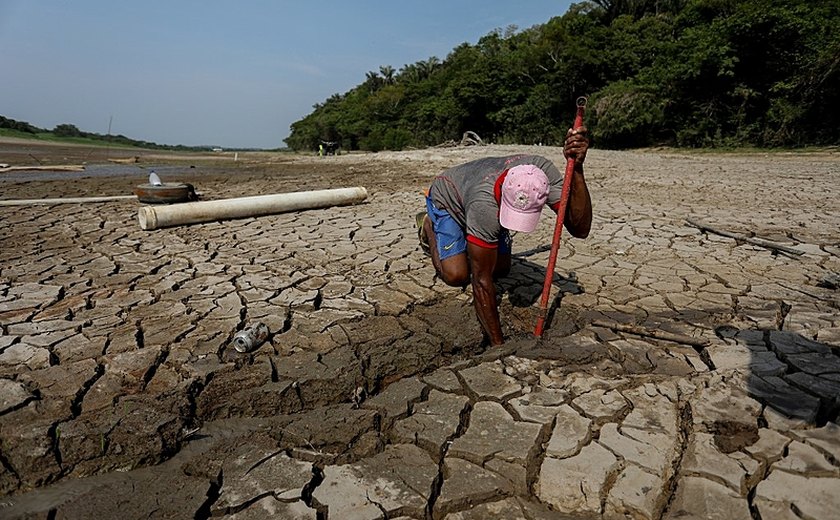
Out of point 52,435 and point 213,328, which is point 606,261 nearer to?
point 213,328

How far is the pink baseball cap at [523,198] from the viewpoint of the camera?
2.27m

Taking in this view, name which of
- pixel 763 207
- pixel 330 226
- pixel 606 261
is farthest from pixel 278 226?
pixel 763 207

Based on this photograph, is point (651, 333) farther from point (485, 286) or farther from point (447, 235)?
point (447, 235)

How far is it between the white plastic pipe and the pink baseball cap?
372 cm

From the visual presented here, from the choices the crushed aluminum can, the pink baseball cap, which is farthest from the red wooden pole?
the crushed aluminum can

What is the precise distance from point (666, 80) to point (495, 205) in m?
19.1

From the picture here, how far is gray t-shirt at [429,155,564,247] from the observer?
2389 mm

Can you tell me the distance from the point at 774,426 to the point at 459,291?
5.98 feet

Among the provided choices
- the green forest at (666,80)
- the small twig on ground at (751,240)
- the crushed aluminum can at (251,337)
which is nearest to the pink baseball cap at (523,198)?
the crushed aluminum can at (251,337)

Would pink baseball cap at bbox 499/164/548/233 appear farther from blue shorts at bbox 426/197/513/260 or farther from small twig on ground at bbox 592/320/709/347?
small twig on ground at bbox 592/320/709/347

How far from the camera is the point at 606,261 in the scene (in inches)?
150

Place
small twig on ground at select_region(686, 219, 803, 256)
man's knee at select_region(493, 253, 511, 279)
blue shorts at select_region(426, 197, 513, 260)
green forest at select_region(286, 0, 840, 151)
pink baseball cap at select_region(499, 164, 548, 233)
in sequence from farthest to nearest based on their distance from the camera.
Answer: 1. green forest at select_region(286, 0, 840, 151)
2. small twig on ground at select_region(686, 219, 803, 256)
3. man's knee at select_region(493, 253, 511, 279)
4. blue shorts at select_region(426, 197, 513, 260)
5. pink baseball cap at select_region(499, 164, 548, 233)

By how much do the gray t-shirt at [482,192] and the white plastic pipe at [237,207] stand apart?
9.87ft

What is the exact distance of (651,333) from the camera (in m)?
2.52
